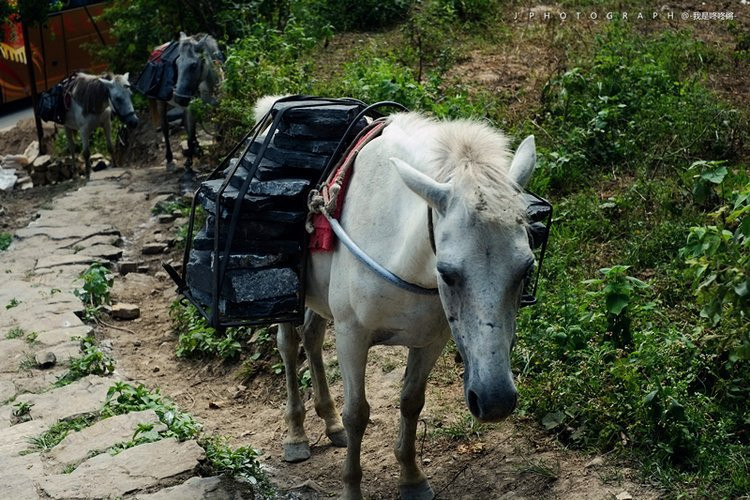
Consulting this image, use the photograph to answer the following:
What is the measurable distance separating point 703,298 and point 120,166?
11.9 metres

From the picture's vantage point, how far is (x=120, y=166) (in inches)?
565

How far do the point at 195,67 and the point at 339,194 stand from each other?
26.2ft

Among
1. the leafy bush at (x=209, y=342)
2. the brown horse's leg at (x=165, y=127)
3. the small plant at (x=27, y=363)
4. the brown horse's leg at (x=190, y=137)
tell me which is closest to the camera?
the small plant at (x=27, y=363)

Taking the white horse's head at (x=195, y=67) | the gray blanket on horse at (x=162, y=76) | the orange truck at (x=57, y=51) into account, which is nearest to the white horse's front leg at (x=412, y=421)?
the white horse's head at (x=195, y=67)

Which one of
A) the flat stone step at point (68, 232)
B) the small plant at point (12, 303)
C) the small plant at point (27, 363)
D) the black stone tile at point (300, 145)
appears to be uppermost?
the black stone tile at point (300, 145)

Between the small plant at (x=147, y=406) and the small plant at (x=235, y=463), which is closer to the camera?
the small plant at (x=235, y=463)

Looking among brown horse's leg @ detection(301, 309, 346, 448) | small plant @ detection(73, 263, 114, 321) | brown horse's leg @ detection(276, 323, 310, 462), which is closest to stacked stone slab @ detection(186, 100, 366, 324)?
brown horse's leg @ detection(301, 309, 346, 448)

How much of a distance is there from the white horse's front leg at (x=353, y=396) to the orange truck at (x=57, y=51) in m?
14.1

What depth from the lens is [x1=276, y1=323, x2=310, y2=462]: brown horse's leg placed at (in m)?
4.91

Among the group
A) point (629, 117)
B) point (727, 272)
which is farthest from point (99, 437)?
point (629, 117)

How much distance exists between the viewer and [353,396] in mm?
4051

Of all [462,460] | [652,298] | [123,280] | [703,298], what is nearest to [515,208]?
[703,298]

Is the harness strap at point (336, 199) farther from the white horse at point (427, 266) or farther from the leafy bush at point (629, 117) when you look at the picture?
the leafy bush at point (629, 117)

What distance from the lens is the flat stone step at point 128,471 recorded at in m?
4.32
